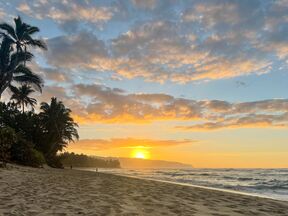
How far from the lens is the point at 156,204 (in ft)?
35.1

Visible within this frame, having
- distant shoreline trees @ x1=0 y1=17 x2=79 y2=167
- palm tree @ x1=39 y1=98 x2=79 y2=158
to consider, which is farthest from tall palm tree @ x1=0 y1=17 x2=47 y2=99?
palm tree @ x1=39 y1=98 x2=79 y2=158

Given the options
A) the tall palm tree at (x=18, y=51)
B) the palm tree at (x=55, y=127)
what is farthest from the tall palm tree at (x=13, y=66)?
the palm tree at (x=55, y=127)

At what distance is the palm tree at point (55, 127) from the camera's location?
5369cm

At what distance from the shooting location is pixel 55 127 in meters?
54.1

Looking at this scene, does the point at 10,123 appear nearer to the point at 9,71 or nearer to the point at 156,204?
the point at 9,71

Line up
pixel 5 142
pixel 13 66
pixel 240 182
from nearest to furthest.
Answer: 1. pixel 5 142
2. pixel 13 66
3. pixel 240 182

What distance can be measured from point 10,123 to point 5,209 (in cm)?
4348

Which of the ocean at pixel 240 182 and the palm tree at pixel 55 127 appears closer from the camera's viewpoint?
the ocean at pixel 240 182

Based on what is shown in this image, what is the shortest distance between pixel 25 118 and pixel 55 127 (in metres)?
5.26

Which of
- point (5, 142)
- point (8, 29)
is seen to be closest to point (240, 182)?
point (5, 142)

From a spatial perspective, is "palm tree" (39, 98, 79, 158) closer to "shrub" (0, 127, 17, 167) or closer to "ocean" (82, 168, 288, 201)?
"ocean" (82, 168, 288, 201)

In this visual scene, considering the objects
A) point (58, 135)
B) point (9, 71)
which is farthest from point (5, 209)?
point (58, 135)

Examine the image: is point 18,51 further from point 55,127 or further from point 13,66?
point 55,127

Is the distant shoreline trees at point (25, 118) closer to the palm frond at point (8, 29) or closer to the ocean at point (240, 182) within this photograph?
the palm frond at point (8, 29)
